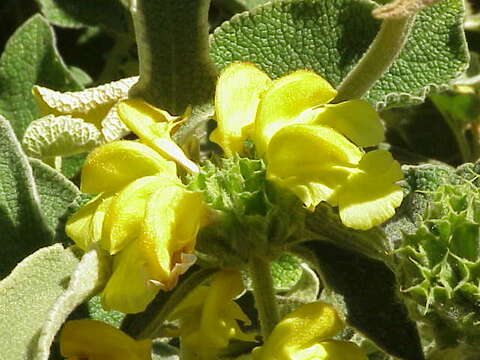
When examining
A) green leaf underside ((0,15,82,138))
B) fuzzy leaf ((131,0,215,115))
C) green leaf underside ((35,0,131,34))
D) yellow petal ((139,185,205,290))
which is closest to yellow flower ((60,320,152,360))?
yellow petal ((139,185,205,290))

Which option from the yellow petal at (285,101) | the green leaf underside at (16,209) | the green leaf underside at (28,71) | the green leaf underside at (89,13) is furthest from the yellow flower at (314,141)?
the green leaf underside at (89,13)

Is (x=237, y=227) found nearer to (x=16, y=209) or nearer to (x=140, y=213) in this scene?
(x=140, y=213)

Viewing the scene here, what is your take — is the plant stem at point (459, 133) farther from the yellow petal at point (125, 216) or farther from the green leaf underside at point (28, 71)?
the yellow petal at point (125, 216)

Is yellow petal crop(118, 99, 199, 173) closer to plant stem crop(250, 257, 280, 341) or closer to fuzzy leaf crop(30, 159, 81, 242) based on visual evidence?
plant stem crop(250, 257, 280, 341)

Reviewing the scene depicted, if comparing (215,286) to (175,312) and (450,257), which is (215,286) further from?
(450,257)

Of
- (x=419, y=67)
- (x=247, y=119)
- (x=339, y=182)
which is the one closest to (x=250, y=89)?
(x=247, y=119)

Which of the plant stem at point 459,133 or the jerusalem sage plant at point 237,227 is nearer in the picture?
the jerusalem sage plant at point 237,227
